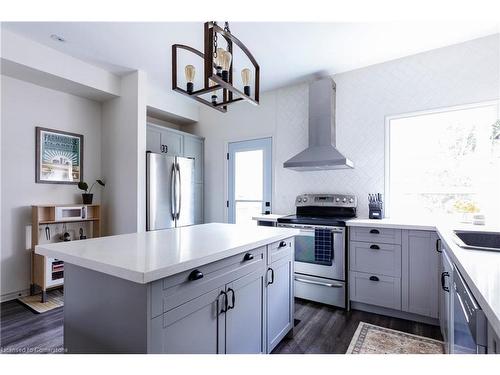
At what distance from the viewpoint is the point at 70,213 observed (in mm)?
3309

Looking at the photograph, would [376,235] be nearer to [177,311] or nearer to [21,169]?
[177,311]

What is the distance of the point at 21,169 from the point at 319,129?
3646mm

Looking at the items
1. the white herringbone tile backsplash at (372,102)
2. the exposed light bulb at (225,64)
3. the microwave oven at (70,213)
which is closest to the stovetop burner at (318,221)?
the white herringbone tile backsplash at (372,102)

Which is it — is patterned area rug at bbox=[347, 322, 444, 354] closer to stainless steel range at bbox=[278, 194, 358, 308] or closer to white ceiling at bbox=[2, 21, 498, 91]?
stainless steel range at bbox=[278, 194, 358, 308]

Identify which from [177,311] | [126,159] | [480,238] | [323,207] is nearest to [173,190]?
[126,159]

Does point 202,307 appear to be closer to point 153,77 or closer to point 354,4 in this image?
point 354,4

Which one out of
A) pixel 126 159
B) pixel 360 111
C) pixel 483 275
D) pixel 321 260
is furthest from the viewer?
pixel 126 159

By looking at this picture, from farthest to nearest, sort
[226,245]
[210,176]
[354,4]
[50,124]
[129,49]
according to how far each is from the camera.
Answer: [210,176], [50,124], [129,49], [226,245], [354,4]

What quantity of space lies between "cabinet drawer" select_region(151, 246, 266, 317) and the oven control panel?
1.98 meters

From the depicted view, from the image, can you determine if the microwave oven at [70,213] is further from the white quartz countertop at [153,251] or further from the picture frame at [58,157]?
the white quartz countertop at [153,251]
